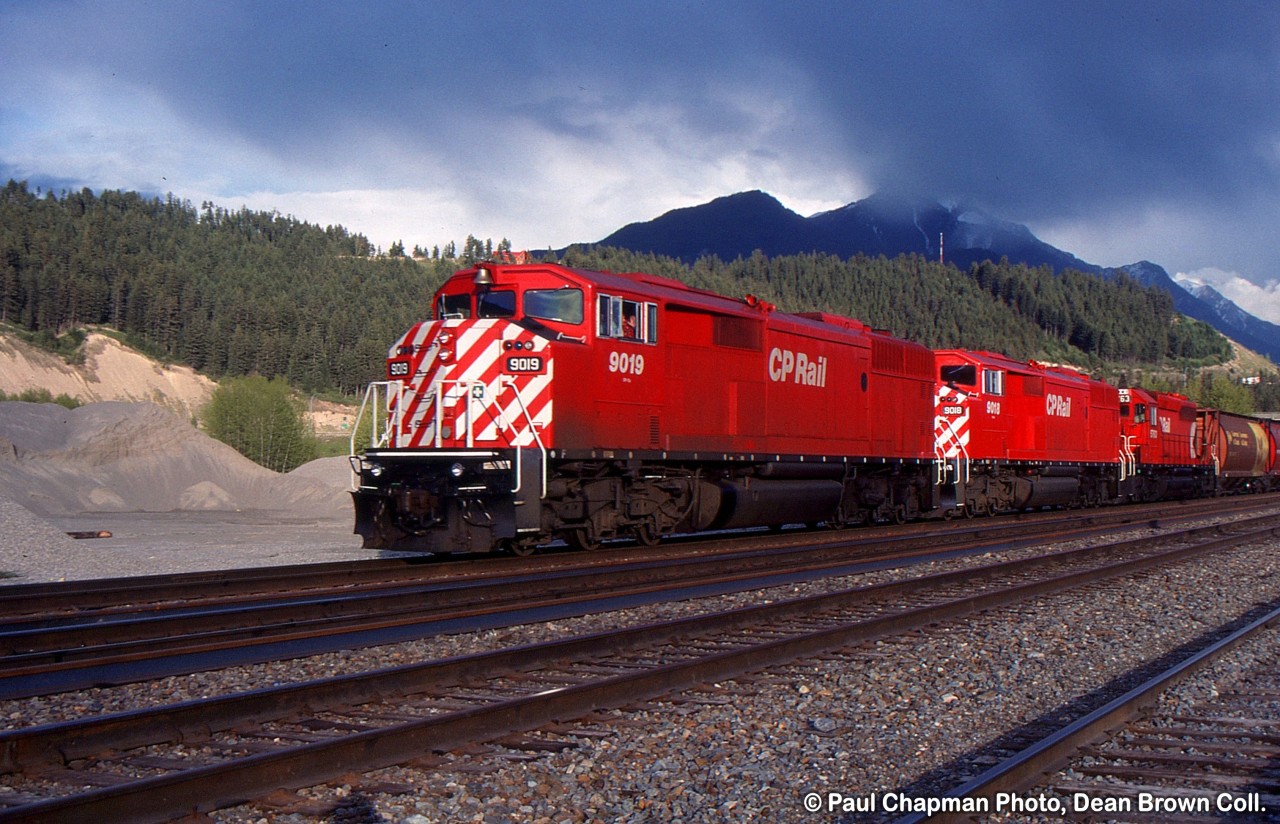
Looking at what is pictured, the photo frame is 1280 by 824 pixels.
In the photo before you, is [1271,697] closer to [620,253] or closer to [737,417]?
[737,417]

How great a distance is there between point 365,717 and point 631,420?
29.8 feet

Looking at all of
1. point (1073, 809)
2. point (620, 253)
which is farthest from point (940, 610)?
point (620, 253)

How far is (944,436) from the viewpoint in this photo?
79.8ft

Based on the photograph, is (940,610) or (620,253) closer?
(940,610)

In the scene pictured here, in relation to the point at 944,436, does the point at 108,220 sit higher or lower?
higher

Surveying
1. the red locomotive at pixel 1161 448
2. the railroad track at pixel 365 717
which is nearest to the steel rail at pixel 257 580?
the railroad track at pixel 365 717

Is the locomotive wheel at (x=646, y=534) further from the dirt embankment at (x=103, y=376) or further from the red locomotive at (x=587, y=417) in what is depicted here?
the dirt embankment at (x=103, y=376)

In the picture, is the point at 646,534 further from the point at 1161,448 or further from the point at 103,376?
the point at 103,376

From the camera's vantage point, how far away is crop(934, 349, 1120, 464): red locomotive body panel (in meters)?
24.6

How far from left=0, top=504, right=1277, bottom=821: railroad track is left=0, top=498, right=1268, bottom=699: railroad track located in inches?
61.3

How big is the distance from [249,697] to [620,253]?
15418 cm

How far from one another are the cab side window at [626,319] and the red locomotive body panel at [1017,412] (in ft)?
36.0

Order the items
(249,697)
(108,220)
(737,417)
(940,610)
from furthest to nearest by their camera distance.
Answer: (108,220)
(737,417)
(940,610)
(249,697)

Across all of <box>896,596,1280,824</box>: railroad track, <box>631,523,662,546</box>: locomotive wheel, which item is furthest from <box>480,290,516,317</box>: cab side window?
<box>896,596,1280,824</box>: railroad track
